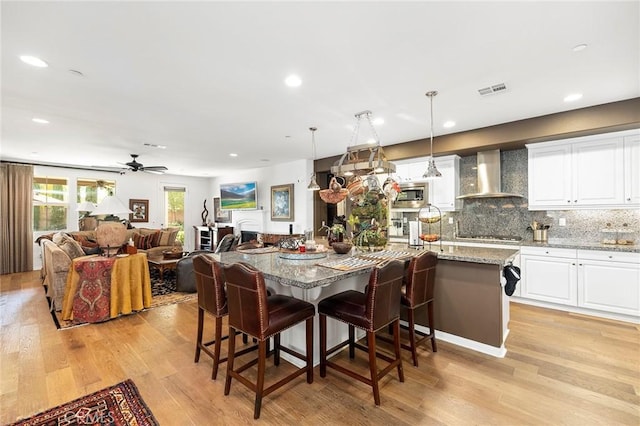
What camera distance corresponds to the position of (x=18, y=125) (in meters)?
3.99

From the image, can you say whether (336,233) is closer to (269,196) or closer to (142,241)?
(269,196)

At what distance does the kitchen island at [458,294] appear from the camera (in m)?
2.50

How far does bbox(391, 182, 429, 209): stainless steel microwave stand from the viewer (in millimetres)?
4977

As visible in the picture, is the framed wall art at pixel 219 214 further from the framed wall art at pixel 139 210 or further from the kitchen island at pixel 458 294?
the kitchen island at pixel 458 294

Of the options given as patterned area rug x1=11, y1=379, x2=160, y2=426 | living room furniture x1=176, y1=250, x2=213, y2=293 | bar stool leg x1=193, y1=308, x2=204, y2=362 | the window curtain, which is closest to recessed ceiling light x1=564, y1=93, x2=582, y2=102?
bar stool leg x1=193, y1=308, x2=204, y2=362

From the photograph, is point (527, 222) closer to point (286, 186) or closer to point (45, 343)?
point (286, 186)

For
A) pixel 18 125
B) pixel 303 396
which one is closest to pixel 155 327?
pixel 303 396

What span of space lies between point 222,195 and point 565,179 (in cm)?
786

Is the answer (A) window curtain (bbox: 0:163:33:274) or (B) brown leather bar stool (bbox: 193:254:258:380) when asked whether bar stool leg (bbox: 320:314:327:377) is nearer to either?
(B) brown leather bar stool (bbox: 193:254:258:380)

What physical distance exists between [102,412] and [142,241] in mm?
5978

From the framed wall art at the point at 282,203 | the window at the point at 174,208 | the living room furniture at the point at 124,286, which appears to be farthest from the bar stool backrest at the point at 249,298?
the window at the point at 174,208

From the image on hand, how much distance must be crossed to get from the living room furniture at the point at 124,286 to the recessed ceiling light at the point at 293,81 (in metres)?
3.02

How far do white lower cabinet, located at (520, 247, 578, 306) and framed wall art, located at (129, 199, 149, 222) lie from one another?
9102 millimetres

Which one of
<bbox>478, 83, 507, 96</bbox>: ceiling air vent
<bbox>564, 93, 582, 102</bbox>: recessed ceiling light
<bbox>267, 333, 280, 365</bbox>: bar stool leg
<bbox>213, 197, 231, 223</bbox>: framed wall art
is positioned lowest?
<bbox>267, 333, 280, 365</bbox>: bar stool leg
